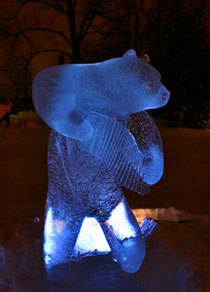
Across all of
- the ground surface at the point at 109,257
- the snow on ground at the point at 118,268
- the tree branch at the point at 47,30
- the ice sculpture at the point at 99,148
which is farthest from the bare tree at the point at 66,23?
the ice sculpture at the point at 99,148

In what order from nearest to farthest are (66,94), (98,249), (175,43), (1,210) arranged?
(66,94) → (98,249) → (1,210) → (175,43)

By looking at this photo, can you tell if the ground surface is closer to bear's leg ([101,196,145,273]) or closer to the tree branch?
bear's leg ([101,196,145,273])

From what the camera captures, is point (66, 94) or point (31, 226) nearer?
point (66, 94)

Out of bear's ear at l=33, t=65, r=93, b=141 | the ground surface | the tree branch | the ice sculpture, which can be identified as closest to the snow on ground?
the ground surface

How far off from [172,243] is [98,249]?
0.49 m

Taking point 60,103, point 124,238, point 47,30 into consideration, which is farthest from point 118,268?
point 47,30

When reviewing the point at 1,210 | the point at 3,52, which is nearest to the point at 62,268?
the point at 1,210

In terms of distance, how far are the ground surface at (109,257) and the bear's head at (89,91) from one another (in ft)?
2.51

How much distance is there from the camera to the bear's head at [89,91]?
141 cm

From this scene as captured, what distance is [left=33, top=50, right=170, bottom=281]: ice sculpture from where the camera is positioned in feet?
4.72

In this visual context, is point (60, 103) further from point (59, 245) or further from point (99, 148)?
point (59, 245)

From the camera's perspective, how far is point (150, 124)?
1.67m

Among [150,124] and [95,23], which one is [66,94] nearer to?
[150,124]

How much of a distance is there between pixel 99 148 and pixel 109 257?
2.48 feet
